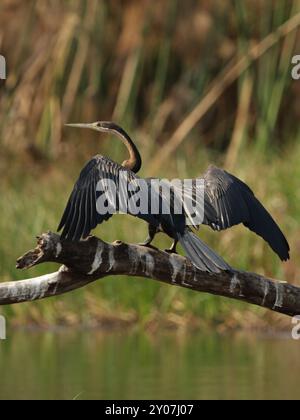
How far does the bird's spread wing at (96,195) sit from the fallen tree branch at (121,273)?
0.11m

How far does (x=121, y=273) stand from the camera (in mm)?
4703

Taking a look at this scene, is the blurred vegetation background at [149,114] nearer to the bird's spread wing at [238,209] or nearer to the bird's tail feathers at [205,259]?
the bird's spread wing at [238,209]

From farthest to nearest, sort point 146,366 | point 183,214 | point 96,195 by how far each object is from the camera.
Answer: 1. point 146,366
2. point 183,214
3. point 96,195

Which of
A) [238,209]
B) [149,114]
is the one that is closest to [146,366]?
[238,209]

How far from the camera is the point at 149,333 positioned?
29.1ft

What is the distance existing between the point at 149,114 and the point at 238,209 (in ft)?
23.4

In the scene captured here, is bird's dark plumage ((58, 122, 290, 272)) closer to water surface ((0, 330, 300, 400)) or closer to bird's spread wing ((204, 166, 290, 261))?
bird's spread wing ((204, 166, 290, 261))

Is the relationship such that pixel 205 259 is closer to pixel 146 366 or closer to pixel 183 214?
pixel 183 214

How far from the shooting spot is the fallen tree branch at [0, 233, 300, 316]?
4.47 metres

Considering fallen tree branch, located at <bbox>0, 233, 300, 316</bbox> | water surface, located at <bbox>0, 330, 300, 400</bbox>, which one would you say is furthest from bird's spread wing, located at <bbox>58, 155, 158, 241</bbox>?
water surface, located at <bbox>0, 330, 300, 400</bbox>

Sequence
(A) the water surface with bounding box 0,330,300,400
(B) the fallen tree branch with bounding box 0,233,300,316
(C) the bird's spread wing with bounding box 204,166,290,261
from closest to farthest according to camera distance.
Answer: (B) the fallen tree branch with bounding box 0,233,300,316 → (C) the bird's spread wing with bounding box 204,166,290,261 → (A) the water surface with bounding box 0,330,300,400

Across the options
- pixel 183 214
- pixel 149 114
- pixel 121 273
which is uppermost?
pixel 149 114

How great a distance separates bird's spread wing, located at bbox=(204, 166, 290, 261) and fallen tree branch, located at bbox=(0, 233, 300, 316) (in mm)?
340

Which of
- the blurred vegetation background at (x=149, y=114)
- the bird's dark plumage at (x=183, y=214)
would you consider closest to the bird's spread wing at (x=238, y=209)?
the bird's dark plumage at (x=183, y=214)
